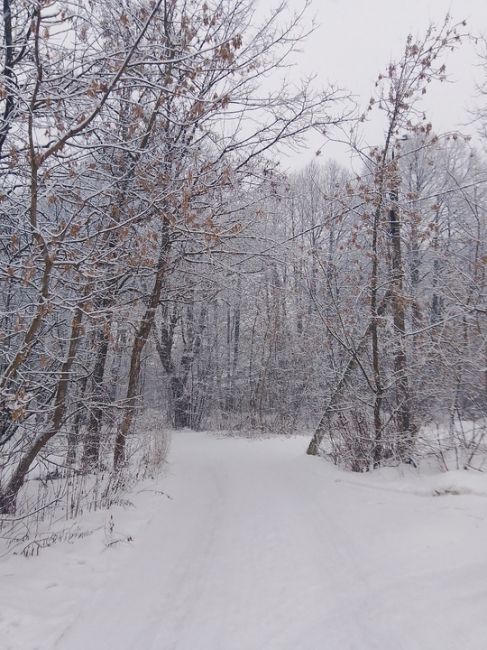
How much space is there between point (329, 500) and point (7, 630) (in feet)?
14.7

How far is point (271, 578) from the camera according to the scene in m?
3.70

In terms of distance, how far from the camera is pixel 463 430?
623 centimetres

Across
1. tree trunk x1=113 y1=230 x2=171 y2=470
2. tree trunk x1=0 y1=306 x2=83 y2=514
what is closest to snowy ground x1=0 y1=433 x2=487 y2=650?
tree trunk x1=0 y1=306 x2=83 y2=514

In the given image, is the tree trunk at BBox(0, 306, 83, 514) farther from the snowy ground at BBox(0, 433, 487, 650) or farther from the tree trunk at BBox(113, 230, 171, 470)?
the tree trunk at BBox(113, 230, 171, 470)

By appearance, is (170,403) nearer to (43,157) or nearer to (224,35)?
(224,35)

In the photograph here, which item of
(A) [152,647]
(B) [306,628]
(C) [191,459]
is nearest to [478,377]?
(B) [306,628]

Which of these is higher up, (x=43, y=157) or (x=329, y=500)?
(x=43, y=157)

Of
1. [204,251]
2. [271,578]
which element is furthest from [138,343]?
[271,578]

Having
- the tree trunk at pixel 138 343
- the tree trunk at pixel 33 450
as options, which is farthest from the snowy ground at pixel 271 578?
the tree trunk at pixel 138 343

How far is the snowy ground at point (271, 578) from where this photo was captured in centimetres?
276

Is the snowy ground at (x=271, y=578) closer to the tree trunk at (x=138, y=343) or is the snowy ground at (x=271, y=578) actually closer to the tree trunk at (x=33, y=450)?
the tree trunk at (x=33, y=450)

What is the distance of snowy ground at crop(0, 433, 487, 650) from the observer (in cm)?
276

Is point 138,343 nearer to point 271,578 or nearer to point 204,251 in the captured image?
point 204,251

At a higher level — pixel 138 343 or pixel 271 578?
pixel 138 343
